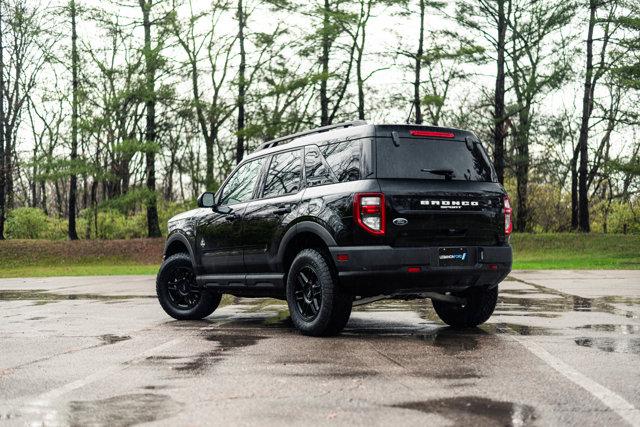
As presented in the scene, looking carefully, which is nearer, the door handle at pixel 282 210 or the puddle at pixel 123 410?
the puddle at pixel 123 410

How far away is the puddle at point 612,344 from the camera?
7.25 meters

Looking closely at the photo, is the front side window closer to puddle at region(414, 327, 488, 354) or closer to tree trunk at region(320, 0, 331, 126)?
puddle at region(414, 327, 488, 354)

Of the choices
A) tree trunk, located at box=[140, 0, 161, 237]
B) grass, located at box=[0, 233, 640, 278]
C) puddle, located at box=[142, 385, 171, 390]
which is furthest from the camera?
tree trunk, located at box=[140, 0, 161, 237]

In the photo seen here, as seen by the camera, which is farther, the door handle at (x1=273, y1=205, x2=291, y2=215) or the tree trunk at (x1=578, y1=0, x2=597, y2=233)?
the tree trunk at (x1=578, y1=0, x2=597, y2=233)

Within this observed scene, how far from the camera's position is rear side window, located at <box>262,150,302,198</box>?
9000mm

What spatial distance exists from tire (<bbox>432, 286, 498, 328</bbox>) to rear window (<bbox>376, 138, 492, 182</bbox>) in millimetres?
1282

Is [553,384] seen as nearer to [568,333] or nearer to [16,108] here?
[568,333]

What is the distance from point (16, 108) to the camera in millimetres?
47250

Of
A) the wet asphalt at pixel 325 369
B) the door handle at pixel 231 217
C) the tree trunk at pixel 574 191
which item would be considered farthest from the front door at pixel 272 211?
the tree trunk at pixel 574 191

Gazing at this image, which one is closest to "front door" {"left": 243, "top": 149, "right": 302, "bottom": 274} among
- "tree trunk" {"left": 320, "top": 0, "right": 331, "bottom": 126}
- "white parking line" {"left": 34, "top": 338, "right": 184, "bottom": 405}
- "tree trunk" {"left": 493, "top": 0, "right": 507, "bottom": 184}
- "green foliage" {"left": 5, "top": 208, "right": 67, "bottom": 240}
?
"white parking line" {"left": 34, "top": 338, "right": 184, "bottom": 405}

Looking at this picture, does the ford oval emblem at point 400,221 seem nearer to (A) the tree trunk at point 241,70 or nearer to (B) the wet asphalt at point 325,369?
(B) the wet asphalt at point 325,369

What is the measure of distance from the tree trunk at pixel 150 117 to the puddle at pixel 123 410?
3111 centimetres

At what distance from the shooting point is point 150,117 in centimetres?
3806

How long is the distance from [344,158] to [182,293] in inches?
145
